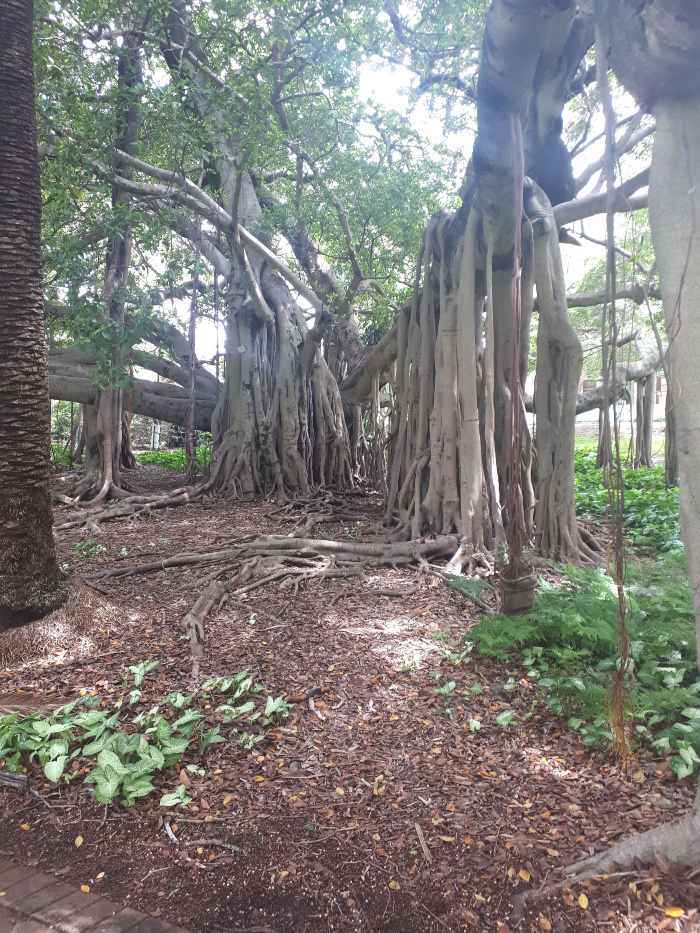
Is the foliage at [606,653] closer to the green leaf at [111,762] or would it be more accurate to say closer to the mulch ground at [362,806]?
the mulch ground at [362,806]

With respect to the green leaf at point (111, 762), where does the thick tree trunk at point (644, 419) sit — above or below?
above

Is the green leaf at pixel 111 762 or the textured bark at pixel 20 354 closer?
the green leaf at pixel 111 762

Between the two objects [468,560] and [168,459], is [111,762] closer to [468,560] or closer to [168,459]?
[468,560]

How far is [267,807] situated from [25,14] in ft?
13.0

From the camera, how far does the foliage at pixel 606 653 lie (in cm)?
214

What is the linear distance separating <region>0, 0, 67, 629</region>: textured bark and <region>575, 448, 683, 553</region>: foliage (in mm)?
3831

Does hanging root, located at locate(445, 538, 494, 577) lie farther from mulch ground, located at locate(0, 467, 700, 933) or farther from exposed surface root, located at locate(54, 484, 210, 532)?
exposed surface root, located at locate(54, 484, 210, 532)

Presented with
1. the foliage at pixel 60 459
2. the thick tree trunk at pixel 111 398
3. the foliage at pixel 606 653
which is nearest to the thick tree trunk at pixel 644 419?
the foliage at pixel 606 653

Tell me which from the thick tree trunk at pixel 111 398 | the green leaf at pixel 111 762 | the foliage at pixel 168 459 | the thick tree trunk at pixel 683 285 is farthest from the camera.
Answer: the foliage at pixel 168 459

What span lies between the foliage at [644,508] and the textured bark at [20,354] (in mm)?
3831

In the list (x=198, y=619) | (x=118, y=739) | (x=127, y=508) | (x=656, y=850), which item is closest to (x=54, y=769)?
(x=118, y=739)

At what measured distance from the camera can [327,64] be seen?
620cm

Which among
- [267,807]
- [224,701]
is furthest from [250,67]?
[267,807]

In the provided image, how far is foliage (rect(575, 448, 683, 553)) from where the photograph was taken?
5.40 meters
